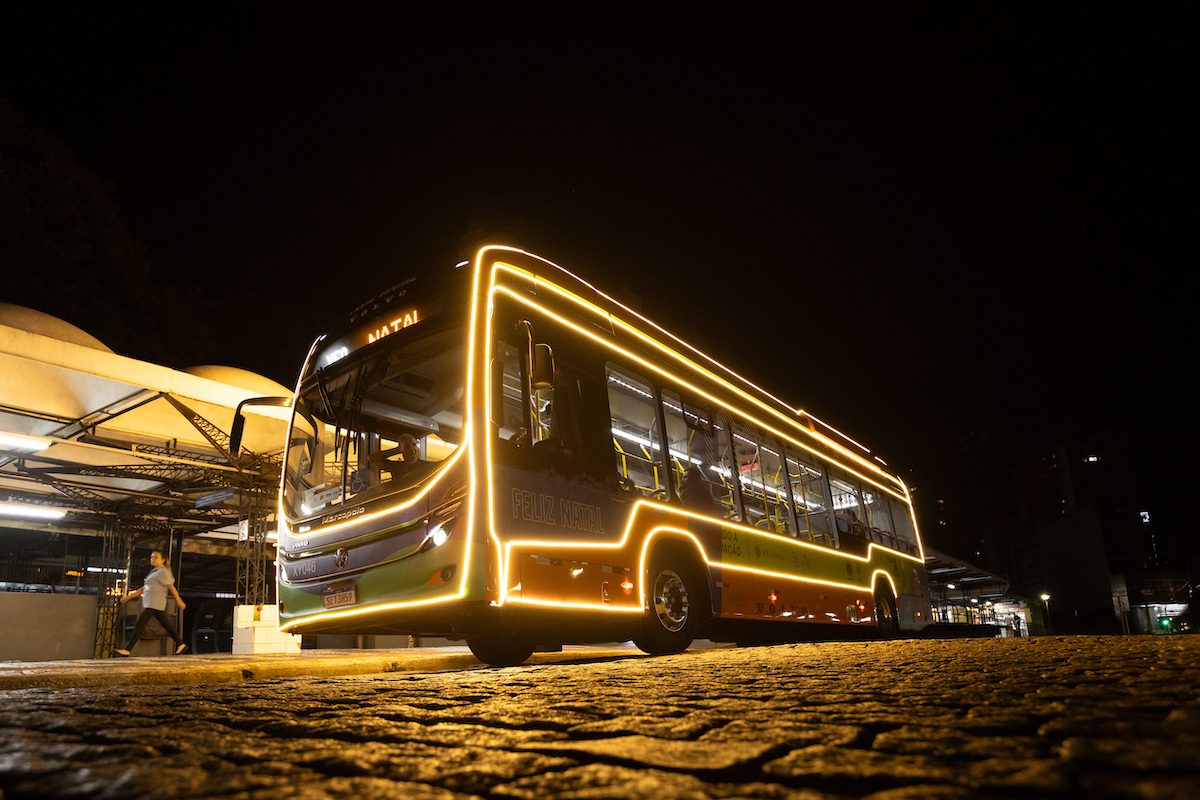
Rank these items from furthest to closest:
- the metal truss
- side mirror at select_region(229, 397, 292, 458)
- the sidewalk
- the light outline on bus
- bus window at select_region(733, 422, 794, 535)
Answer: the metal truss < bus window at select_region(733, 422, 794, 535) < side mirror at select_region(229, 397, 292, 458) < the light outline on bus < the sidewalk

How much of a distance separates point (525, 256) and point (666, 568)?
332cm

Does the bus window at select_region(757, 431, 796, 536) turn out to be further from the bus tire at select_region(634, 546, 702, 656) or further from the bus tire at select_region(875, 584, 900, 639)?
the bus tire at select_region(875, 584, 900, 639)

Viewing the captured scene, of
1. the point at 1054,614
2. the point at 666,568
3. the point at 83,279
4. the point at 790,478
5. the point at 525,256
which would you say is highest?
the point at 83,279

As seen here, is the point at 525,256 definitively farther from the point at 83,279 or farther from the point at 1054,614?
the point at 1054,614

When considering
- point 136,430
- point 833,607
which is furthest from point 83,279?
point 833,607

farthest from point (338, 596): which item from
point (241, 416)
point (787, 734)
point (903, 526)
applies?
point (903, 526)

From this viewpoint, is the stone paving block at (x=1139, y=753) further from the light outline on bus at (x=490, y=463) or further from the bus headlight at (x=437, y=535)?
the bus headlight at (x=437, y=535)

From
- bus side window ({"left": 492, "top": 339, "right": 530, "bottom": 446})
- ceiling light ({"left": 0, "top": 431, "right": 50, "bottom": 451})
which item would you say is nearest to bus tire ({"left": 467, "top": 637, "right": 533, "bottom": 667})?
bus side window ({"left": 492, "top": 339, "right": 530, "bottom": 446})

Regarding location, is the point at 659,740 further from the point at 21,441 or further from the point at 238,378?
the point at 21,441

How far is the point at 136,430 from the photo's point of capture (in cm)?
1412

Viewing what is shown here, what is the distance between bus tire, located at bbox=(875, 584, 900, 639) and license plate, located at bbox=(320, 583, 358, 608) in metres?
9.13

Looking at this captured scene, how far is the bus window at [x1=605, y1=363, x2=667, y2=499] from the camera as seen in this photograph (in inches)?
290

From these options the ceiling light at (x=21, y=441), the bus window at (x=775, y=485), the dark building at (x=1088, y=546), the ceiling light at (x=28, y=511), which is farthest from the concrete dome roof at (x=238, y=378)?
the dark building at (x=1088, y=546)

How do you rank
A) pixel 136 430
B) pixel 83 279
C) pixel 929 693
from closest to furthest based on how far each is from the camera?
pixel 929 693, pixel 136 430, pixel 83 279
